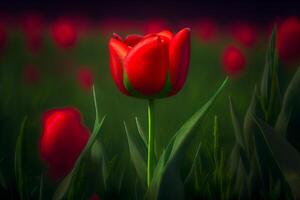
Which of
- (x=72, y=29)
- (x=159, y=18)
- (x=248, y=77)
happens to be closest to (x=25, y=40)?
(x=72, y=29)

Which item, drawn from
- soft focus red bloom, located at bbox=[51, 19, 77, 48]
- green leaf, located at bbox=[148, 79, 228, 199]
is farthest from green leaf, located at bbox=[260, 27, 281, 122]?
soft focus red bloom, located at bbox=[51, 19, 77, 48]

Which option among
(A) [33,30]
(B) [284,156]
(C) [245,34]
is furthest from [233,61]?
(A) [33,30]

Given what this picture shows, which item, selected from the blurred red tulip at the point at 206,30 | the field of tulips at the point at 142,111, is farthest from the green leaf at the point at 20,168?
the blurred red tulip at the point at 206,30

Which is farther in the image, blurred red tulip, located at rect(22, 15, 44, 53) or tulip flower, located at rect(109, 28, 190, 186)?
blurred red tulip, located at rect(22, 15, 44, 53)

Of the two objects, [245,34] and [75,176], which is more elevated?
[245,34]

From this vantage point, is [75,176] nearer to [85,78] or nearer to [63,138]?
[63,138]

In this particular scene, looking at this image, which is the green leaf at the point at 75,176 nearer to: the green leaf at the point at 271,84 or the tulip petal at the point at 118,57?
the tulip petal at the point at 118,57

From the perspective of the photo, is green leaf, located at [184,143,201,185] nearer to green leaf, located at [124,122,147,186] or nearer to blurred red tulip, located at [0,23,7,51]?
green leaf, located at [124,122,147,186]
